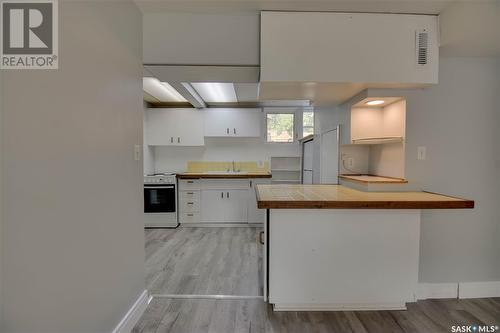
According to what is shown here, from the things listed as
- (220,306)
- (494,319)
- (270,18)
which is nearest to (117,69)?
(270,18)

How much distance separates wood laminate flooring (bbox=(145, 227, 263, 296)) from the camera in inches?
89.3

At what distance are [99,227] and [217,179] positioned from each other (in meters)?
2.95

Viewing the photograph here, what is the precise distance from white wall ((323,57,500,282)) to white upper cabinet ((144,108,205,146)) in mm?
3392

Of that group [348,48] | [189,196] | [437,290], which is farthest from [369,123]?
[189,196]

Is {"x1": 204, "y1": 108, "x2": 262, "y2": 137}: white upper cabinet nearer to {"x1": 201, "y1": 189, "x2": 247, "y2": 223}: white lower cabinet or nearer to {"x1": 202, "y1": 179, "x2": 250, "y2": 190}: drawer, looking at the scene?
{"x1": 202, "y1": 179, "x2": 250, "y2": 190}: drawer

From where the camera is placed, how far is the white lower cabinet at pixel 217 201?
4270mm

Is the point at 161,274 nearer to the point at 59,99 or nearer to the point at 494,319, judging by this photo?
the point at 59,99

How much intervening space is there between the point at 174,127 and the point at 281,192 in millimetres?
3155

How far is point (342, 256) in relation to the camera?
6.01ft

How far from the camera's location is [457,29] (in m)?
1.75

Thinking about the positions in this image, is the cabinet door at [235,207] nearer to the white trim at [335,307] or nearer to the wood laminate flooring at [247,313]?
the wood laminate flooring at [247,313]

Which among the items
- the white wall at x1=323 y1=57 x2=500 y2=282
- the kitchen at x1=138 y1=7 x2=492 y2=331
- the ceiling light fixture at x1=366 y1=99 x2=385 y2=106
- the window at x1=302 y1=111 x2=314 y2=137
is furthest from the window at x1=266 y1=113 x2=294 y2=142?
the white wall at x1=323 y1=57 x2=500 y2=282

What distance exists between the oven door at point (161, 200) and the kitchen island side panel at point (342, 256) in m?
2.78

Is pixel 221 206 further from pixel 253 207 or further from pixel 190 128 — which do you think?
pixel 190 128
